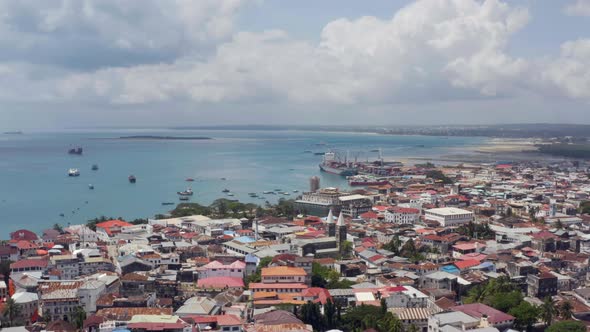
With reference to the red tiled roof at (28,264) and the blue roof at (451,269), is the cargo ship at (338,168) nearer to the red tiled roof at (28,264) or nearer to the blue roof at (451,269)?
the blue roof at (451,269)

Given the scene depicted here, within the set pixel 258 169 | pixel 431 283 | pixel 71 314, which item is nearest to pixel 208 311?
pixel 71 314

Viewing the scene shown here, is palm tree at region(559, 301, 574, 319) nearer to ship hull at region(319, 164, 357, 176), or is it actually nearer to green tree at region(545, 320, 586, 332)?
green tree at region(545, 320, 586, 332)

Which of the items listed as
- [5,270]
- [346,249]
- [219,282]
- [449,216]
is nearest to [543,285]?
[346,249]

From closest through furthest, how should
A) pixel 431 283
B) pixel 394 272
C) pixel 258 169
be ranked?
pixel 431 283 < pixel 394 272 < pixel 258 169

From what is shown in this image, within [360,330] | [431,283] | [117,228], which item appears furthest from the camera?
[117,228]

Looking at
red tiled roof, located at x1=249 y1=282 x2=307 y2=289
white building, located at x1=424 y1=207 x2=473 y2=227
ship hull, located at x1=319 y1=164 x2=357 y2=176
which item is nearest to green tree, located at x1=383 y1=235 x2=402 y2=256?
red tiled roof, located at x1=249 y1=282 x2=307 y2=289

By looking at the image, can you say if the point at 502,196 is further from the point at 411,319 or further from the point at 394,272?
the point at 411,319

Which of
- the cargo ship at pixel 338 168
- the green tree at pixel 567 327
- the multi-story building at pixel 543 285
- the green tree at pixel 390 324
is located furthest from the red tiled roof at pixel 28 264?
the cargo ship at pixel 338 168
